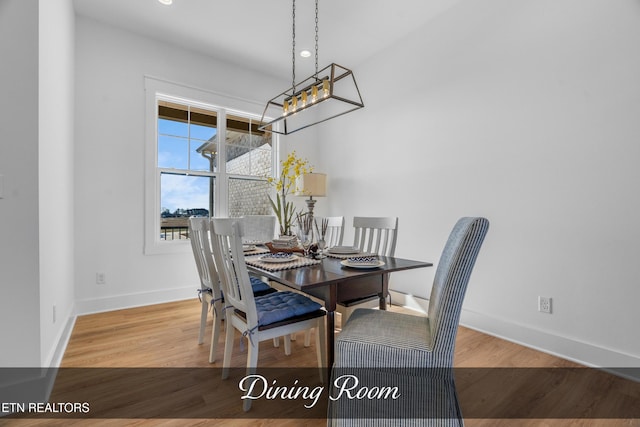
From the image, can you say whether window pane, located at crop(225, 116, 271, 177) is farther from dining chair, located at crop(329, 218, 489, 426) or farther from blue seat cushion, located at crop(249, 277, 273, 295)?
dining chair, located at crop(329, 218, 489, 426)

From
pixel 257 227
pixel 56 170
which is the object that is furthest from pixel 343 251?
pixel 56 170

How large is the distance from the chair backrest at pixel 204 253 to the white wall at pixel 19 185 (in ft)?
2.84

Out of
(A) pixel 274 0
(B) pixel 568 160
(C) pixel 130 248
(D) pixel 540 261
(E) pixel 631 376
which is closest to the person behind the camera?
(E) pixel 631 376

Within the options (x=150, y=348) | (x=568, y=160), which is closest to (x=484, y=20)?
(x=568, y=160)

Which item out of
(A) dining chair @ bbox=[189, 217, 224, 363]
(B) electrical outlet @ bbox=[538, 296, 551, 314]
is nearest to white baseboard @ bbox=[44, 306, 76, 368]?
(A) dining chair @ bbox=[189, 217, 224, 363]

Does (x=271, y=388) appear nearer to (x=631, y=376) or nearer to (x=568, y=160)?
(x=631, y=376)

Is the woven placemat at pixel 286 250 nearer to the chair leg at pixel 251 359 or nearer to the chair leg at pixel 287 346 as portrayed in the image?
the chair leg at pixel 287 346

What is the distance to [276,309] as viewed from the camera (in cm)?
182

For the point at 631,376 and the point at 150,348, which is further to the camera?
the point at 150,348

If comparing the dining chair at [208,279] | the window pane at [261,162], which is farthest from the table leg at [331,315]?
the window pane at [261,162]

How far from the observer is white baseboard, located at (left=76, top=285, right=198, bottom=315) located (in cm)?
320

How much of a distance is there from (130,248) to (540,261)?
3.95m

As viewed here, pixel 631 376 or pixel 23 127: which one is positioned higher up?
pixel 23 127

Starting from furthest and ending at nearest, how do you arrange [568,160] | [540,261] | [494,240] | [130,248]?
[130,248], [494,240], [540,261], [568,160]
